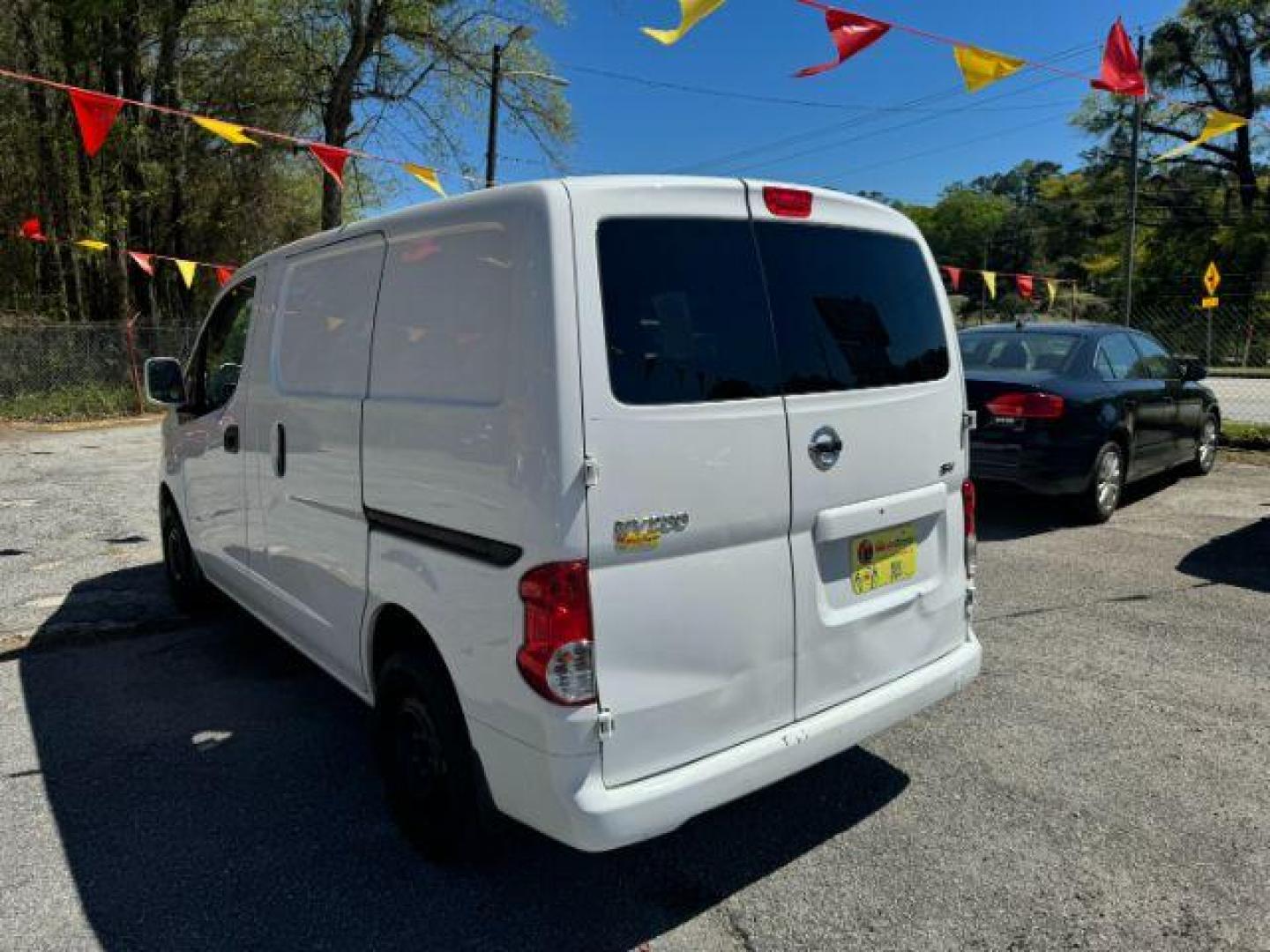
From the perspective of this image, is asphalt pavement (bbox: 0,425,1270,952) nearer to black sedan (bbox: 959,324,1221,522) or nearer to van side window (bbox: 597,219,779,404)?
van side window (bbox: 597,219,779,404)

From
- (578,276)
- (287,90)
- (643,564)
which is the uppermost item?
(287,90)

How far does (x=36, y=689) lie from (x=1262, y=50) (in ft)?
160

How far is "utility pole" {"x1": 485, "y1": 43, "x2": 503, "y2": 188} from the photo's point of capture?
19.9 meters

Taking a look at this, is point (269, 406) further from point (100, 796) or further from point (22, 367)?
point (22, 367)

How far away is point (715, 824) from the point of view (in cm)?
302

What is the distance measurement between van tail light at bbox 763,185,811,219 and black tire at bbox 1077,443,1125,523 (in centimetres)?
524

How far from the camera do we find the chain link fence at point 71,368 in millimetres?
17547

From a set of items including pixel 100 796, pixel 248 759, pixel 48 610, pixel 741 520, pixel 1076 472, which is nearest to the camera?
pixel 741 520

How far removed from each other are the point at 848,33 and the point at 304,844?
7130 mm

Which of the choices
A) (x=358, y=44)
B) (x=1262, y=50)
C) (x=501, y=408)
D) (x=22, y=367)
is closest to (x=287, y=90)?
(x=358, y=44)

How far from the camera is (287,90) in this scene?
21297mm

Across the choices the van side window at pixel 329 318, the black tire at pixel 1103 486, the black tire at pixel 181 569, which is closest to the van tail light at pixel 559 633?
the van side window at pixel 329 318

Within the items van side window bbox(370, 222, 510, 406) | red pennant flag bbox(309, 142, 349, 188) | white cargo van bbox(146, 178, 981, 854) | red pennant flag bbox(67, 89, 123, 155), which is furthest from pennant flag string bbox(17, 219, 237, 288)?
white cargo van bbox(146, 178, 981, 854)

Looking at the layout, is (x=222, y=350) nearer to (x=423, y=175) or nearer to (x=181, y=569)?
(x=181, y=569)
